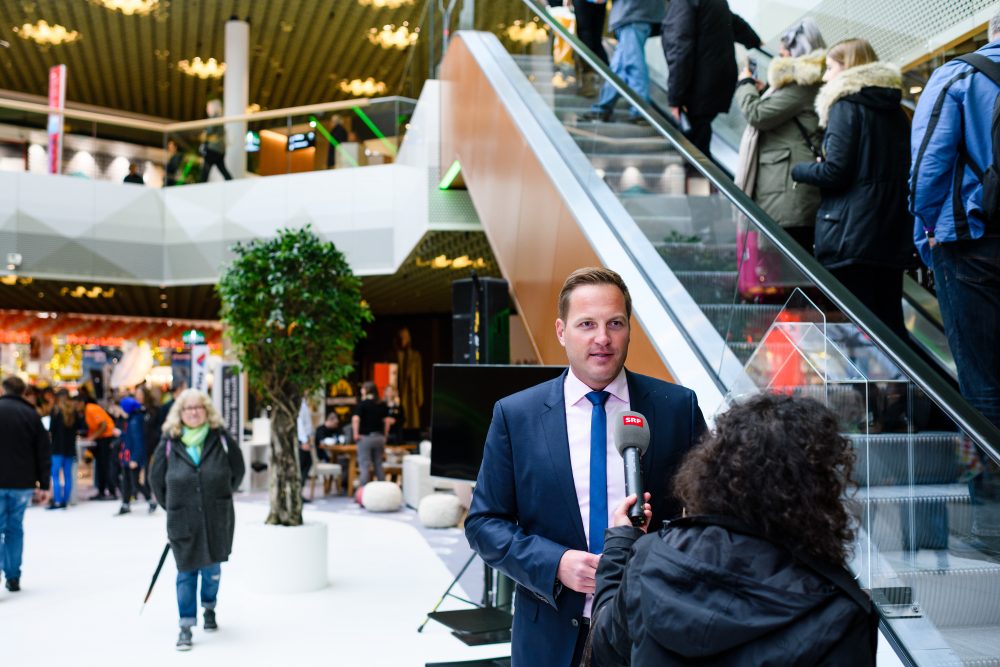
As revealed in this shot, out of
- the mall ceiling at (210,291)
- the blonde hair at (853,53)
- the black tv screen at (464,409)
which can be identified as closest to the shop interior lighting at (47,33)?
the mall ceiling at (210,291)

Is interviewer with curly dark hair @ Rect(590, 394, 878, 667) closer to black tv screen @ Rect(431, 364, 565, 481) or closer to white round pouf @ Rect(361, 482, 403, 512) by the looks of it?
black tv screen @ Rect(431, 364, 565, 481)

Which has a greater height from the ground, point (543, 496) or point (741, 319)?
point (741, 319)

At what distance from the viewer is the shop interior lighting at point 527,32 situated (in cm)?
821

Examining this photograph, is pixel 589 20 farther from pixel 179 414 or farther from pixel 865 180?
pixel 179 414

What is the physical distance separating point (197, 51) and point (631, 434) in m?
20.4

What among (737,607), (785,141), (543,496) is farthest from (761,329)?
(737,607)

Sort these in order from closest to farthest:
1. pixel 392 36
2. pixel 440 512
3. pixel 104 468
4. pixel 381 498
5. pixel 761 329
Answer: pixel 761 329, pixel 440 512, pixel 381 498, pixel 104 468, pixel 392 36

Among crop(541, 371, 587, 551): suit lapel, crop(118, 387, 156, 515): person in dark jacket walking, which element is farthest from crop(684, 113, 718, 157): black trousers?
crop(118, 387, 156, 515): person in dark jacket walking

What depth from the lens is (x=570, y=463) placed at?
6.67 ft

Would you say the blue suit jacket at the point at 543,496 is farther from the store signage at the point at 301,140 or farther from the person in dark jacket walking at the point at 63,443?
the store signage at the point at 301,140

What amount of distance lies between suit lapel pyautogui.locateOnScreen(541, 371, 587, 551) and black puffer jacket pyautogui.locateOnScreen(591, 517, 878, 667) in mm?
512

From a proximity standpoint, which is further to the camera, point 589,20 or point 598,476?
point 589,20

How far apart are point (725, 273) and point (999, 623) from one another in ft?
7.37

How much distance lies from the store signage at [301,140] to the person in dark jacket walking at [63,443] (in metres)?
6.25
